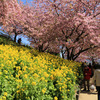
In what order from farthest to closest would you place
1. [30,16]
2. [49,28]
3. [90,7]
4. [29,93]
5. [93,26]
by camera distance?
[30,16] → [49,28] → [90,7] → [93,26] → [29,93]

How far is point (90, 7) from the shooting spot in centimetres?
1224

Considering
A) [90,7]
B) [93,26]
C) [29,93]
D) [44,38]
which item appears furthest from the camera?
[44,38]

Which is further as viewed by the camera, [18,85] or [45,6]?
[45,6]

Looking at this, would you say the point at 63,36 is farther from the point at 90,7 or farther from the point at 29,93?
the point at 29,93

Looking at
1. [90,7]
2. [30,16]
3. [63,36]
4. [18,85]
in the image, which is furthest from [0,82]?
[30,16]

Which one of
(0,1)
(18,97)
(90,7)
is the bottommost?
(18,97)

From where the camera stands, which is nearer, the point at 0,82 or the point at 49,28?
the point at 0,82

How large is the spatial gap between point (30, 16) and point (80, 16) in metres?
10.3

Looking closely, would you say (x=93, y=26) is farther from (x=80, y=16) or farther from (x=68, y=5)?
(x=68, y=5)

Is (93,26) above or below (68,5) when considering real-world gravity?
below

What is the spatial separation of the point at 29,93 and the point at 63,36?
10.1 metres

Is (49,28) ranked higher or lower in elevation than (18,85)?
higher

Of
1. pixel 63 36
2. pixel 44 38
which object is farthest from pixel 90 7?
pixel 44 38

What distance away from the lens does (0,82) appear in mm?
4062
